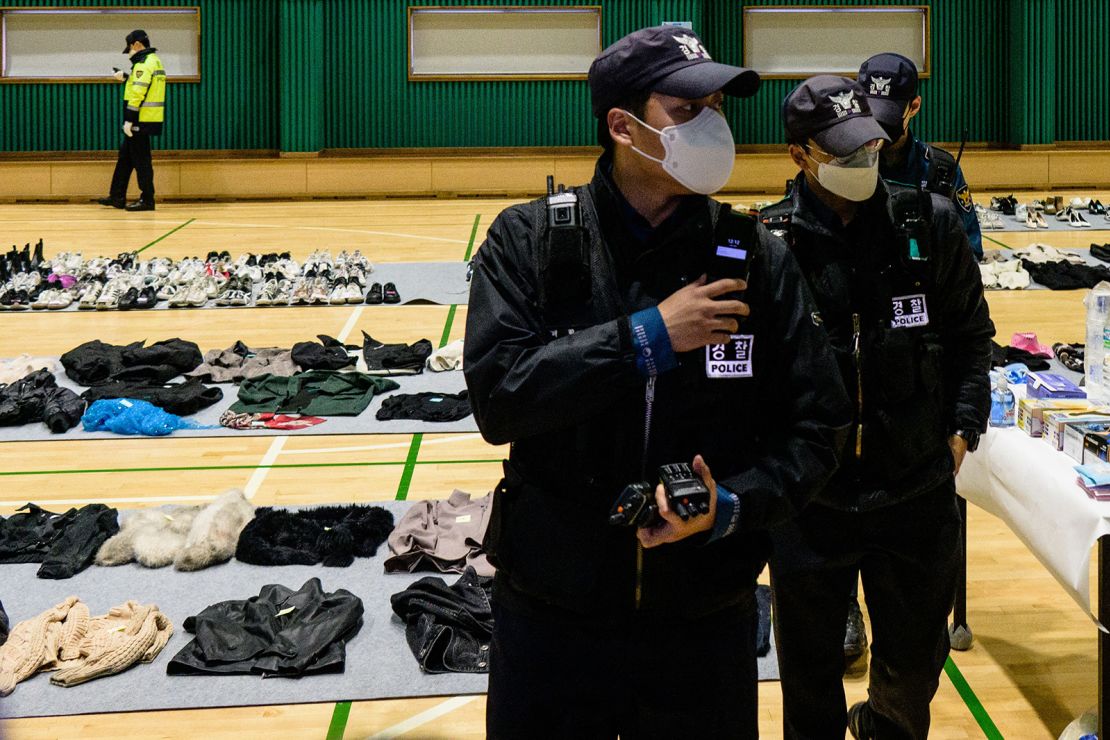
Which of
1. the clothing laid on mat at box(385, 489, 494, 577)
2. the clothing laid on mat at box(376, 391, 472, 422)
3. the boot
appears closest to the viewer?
the clothing laid on mat at box(385, 489, 494, 577)

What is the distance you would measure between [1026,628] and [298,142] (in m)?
17.4

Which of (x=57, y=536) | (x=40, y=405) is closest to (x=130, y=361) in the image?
(x=40, y=405)

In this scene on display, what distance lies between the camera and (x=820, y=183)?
3.55 m

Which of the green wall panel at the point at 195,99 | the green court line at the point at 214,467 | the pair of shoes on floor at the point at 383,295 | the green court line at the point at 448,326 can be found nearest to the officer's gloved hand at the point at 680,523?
the green court line at the point at 214,467

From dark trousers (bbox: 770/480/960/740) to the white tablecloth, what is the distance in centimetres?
46

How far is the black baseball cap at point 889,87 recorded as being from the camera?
457 cm

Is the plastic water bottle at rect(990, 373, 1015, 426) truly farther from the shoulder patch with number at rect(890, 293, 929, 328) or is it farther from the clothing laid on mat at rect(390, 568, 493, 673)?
the clothing laid on mat at rect(390, 568, 493, 673)

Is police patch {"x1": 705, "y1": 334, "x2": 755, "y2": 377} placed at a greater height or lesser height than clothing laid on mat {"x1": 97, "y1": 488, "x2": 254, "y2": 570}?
greater

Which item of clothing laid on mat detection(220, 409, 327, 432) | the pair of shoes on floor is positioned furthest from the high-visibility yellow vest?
clothing laid on mat detection(220, 409, 327, 432)

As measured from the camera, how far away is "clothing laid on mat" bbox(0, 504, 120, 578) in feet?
19.8

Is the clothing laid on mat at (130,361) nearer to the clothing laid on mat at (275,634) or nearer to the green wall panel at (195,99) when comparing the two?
the clothing laid on mat at (275,634)

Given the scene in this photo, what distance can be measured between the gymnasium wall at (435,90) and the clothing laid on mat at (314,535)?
50.0ft

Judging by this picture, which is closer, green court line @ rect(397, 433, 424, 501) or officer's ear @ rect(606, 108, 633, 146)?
officer's ear @ rect(606, 108, 633, 146)

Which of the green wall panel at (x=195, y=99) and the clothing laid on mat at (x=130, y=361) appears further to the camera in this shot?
the green wall panel at (x=195, y=99)
